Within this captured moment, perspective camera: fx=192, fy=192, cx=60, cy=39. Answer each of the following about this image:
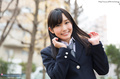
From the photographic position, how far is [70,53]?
4.95ft

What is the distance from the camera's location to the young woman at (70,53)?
4.81 ft

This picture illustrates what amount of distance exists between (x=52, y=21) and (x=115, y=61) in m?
8.57

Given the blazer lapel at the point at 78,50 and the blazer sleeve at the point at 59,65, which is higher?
the blazer lapel at the point at 78,50

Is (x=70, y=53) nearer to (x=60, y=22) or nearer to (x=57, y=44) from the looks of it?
(x=57, y=44)

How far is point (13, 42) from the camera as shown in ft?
87.6

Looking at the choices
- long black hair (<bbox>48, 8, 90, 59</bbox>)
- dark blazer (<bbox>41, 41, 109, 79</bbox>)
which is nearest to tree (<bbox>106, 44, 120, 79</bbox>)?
long black hair (<bbox>48, 8, 90, 59</bbox>)

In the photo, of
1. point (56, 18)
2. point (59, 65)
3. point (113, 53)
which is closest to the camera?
point (59, 65)

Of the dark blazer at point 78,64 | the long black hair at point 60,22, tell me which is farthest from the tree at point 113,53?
the dark blazer at point 78,64

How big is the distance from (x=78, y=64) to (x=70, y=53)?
11cm

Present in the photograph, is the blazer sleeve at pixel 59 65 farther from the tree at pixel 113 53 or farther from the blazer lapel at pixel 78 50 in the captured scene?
the tree at pixel 113 53

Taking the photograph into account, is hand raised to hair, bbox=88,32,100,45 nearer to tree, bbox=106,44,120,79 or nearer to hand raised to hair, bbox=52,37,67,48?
hand raised to hair, bbox=52,37,67,48

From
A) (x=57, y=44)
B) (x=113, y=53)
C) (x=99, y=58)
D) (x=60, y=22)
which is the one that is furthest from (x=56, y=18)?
(x=113, y=53)

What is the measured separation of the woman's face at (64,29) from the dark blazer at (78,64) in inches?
4.9

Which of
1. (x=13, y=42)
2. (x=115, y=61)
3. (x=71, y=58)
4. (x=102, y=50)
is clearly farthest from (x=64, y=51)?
(x=13, y=42)
